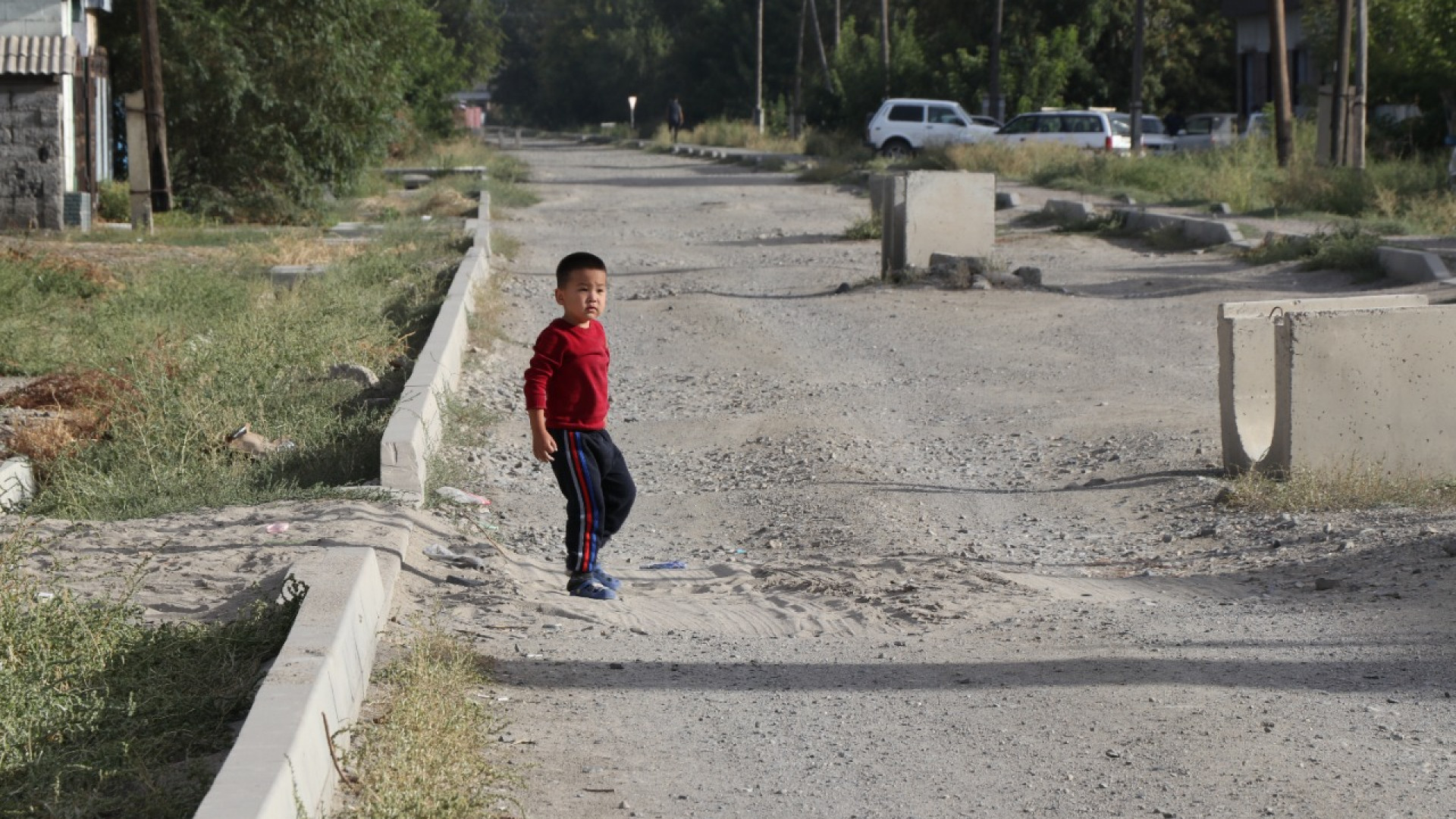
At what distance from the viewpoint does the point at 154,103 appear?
21719 mm

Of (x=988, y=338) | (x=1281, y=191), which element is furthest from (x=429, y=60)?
(x=988, y=338)

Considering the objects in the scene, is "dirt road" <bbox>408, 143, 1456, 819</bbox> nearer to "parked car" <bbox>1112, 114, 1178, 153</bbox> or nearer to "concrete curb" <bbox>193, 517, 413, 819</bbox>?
"concrete curb" <bbox>193, 517, 413, 819</bbox>

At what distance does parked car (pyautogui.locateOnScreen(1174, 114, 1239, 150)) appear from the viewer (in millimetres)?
43438

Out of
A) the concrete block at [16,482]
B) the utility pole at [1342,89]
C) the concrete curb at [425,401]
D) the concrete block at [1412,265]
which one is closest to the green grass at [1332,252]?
the concrete block at [1412,265]

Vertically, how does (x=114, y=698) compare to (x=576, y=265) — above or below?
below

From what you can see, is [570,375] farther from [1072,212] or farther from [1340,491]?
[1072,212]

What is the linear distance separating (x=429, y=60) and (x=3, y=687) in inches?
1503

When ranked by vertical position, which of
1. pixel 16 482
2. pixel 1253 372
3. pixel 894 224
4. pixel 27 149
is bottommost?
pixel 16 482

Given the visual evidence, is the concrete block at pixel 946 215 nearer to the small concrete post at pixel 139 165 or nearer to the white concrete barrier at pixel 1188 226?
the white concrete barrier at pixel 1188 226

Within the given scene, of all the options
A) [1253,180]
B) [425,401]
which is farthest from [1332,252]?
[425,401]

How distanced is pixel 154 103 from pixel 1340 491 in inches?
723

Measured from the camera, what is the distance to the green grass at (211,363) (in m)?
7.38

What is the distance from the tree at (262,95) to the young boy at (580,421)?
1864cm

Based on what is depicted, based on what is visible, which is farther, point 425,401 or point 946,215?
point 946,215
